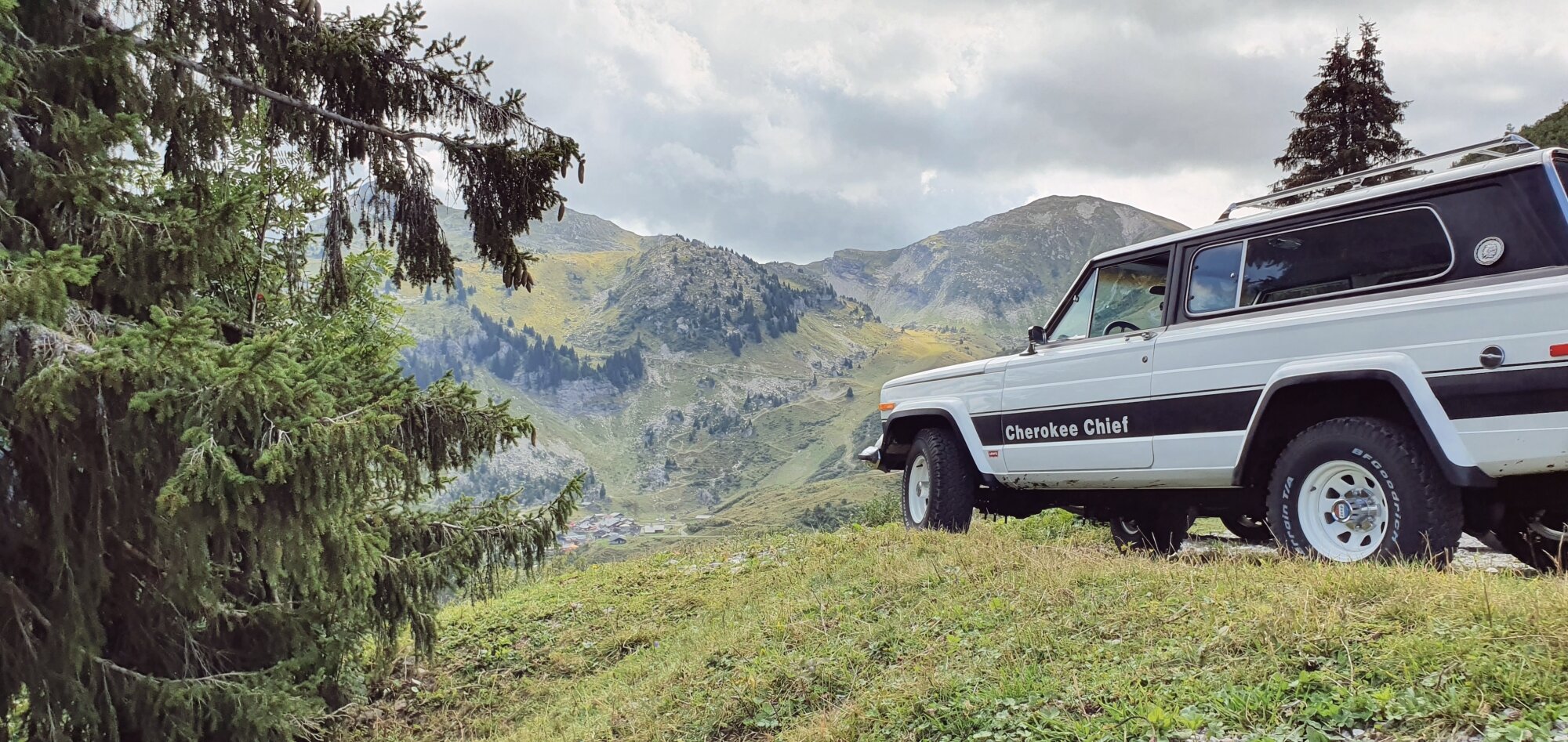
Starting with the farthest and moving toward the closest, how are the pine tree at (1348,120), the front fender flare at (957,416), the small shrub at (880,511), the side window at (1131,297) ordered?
the pine tree at (1348,120)
the small shrub at (880,511)
the front fender flare at (957,416)
the side window at (1131,297)

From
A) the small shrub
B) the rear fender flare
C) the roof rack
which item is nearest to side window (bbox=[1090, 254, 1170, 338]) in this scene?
the roof rack

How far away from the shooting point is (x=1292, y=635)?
3.65 metres

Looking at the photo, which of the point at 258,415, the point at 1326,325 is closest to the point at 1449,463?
the point at 1326,325

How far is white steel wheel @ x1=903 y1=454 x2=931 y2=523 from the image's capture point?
8.23m

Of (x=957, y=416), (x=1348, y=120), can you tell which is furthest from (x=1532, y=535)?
(x=1348, y=120)

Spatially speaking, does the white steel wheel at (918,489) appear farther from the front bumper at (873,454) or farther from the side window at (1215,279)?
the side window at (1215,279)

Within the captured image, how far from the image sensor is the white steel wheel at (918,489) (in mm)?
8227

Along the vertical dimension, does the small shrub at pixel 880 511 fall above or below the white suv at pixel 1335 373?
below

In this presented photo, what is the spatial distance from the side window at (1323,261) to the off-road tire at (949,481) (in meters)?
2.56

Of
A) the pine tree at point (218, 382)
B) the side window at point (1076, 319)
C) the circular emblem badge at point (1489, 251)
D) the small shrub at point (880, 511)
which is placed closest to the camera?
the pine tree at point (218, 382)

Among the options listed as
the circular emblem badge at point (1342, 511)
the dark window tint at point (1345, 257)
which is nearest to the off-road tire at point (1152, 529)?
the circular emblem badge at point (1342, 511)

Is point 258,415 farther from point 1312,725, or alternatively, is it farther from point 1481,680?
point 1481,680

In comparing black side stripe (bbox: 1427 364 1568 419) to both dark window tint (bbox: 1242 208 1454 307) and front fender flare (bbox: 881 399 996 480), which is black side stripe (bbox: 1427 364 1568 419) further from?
front fender flare (bbox: 881 399 996 480)

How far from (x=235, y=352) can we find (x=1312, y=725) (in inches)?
183
